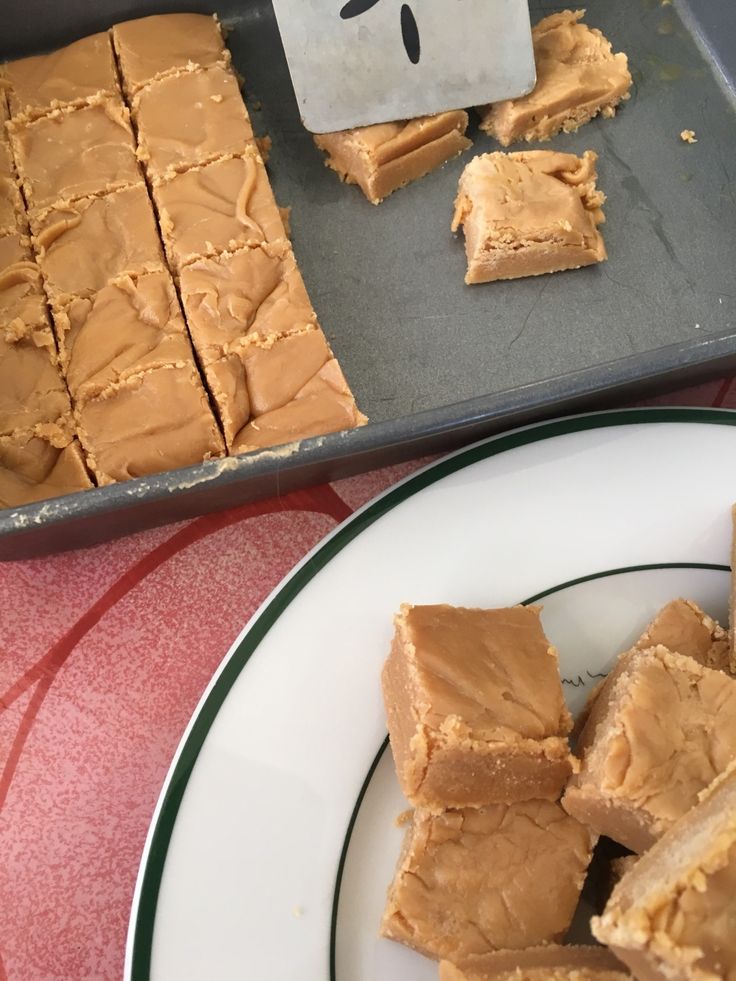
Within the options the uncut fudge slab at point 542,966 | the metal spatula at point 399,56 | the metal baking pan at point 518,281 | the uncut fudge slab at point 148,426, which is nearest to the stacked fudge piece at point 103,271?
the uncut fudge slab at point 148,426

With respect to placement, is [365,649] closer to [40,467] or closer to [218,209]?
[40,467]

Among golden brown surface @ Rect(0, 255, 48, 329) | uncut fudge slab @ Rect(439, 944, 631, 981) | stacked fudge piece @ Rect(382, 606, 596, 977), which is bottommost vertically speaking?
uncut fudge slab @ Rect(439, 944, 631, 981)

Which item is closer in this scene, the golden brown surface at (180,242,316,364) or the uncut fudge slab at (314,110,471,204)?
the golden brown surface at (180,242,316,364)

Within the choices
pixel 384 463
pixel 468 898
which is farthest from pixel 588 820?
pixel 384 463

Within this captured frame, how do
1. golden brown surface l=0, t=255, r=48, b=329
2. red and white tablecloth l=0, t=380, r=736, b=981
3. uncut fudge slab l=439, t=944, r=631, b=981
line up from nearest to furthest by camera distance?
1. uncut fudge slab l=439, t=944, r=631, b=981
2. red and white tablecloth l=0, t=380, r=736, b=981
3. golden brown surface l=0, t=255, r=48, b=329

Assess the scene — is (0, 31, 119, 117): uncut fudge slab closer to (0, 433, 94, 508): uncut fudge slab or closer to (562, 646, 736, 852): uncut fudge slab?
(0, 433, 94, 508): uncut fudge slab

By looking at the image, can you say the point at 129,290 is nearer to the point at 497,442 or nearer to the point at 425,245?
the point at 425,245

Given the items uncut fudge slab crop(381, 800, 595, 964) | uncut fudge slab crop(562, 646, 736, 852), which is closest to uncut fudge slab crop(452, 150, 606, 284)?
uncut fudge slab crop(562, 646, 736, 852)
